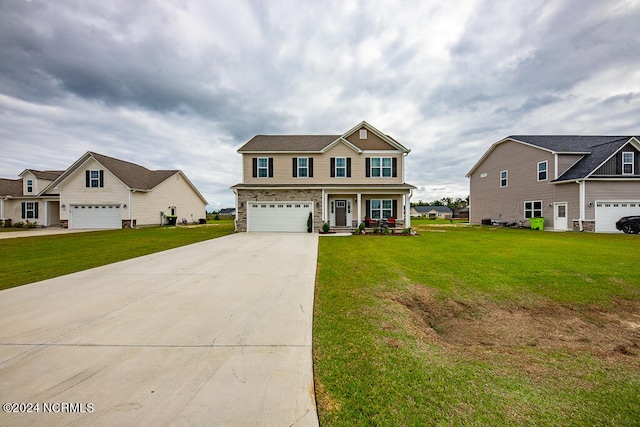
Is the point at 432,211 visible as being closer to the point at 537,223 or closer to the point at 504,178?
the point at 504,178

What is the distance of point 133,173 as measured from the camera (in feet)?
85.1

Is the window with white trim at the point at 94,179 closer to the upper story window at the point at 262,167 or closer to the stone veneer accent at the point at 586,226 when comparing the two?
the upper story window at the point at 262,167

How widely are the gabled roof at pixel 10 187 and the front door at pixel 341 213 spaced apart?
1280 inches

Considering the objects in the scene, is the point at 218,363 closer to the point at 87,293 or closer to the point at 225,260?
the point at 87,293

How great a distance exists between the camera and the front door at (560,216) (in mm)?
19281

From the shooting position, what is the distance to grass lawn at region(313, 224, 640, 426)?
2256 mm

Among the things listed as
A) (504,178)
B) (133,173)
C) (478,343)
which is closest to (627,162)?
(504,178)

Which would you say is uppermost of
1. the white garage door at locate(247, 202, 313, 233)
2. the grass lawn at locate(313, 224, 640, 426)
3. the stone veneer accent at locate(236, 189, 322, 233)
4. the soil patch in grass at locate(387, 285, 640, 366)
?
the stone veneer accent at locate(236, 189, 322, 233)

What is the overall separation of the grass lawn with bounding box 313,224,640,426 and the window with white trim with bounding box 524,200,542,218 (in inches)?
628

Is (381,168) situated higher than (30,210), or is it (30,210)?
(381,168)

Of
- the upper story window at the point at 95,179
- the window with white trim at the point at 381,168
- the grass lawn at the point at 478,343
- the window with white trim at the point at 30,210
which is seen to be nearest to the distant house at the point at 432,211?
the window with white trim at the point at 381,168

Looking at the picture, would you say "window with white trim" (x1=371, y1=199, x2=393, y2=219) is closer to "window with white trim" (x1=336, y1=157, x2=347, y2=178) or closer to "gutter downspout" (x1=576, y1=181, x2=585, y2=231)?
"window with white trim" (x1=336, y1=157, x2=347, y2=178)

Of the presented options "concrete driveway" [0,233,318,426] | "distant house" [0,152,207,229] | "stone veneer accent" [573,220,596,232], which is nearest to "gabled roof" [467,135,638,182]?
"stone veneer accent" [573,220,596,232]

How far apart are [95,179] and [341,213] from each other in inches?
902
